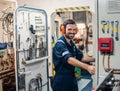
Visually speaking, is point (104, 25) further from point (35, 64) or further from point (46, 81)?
point (46, 81)

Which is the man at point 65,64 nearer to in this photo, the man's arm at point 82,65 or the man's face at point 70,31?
the man's face at point 70,31

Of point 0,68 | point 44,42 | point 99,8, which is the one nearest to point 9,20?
point 44,42

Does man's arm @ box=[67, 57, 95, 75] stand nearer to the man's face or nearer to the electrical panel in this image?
the electrical panel

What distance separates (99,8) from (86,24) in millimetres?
4190

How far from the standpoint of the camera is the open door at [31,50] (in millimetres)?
3598

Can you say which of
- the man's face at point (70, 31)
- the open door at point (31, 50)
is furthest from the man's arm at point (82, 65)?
the open door at point (31, 50)

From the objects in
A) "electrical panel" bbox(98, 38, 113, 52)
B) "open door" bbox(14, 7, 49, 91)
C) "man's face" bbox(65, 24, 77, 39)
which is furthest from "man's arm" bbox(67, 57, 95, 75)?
"open door" bbox(14, 7, 49, 91)

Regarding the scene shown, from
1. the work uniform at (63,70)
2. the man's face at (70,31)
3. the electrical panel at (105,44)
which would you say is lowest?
the work uniform at (63,70)

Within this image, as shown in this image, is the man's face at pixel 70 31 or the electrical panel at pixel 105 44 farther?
the man's face at pixel 70 31

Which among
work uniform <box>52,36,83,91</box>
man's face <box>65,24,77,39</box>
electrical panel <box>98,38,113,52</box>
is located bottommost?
work uniform <box>52,36,83,91</box>

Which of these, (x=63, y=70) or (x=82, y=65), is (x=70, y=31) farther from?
(x=82, y=65)

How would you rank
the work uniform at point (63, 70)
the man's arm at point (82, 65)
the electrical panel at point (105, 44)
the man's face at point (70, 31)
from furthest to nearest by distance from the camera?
the man's face at point (70, 31) → the work uniform at point (63, 70) → the man's arm at point (82, 65) → the electrical panel at point (105, 44)

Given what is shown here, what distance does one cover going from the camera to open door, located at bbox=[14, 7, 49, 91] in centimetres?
360

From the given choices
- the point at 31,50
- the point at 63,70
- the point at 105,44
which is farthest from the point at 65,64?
the point at 105,44
